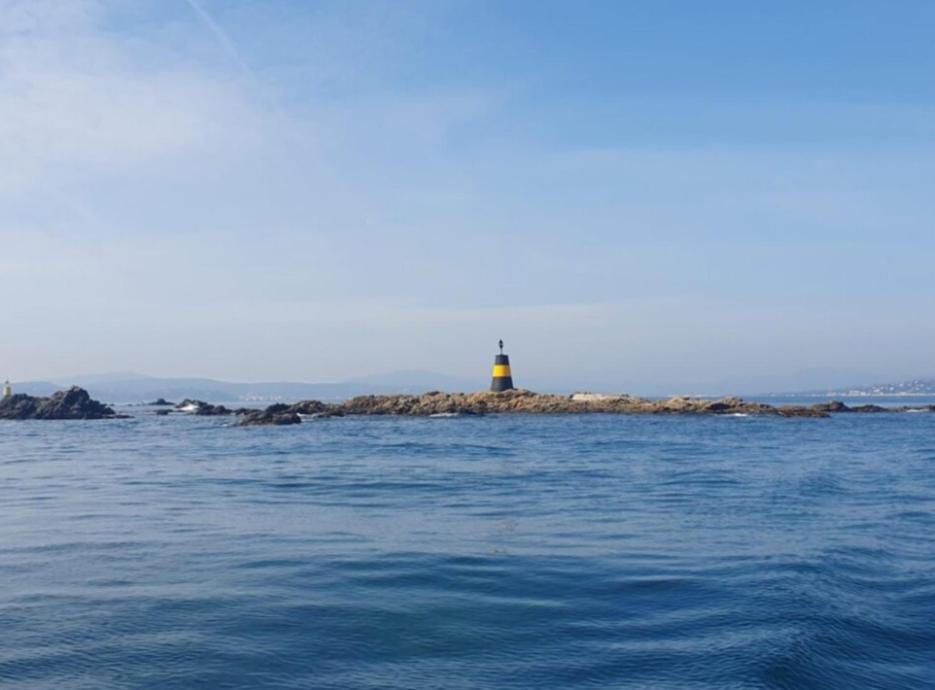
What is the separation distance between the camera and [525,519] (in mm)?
17734

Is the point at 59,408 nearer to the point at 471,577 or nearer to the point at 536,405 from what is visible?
the point at 536,405

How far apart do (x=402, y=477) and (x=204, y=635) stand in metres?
15.4

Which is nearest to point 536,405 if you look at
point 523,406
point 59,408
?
point 523,406

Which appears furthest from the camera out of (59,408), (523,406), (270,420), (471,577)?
(59,408)

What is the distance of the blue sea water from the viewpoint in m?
9.07

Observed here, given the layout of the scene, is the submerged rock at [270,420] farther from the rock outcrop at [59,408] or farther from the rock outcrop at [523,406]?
the rock outcrop at [59,408]

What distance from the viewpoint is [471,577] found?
12.7 m

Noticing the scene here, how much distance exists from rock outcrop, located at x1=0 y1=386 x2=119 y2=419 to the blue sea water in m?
40.4

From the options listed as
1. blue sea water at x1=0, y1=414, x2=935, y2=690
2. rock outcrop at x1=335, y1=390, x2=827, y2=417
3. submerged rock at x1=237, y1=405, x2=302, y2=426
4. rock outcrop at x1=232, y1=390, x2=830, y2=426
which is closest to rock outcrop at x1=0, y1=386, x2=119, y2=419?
rock outcrop at x1=232, y1=390, x2=830, y2=426

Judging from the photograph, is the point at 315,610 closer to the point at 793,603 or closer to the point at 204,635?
the point at 204,635

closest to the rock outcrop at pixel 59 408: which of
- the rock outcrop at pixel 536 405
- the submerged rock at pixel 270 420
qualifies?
the rock outcrop at pixel 536 405

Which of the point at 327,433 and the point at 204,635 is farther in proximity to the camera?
the point at 327,433

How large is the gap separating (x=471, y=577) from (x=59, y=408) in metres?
59.9

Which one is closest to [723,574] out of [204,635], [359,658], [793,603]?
[793,603]
